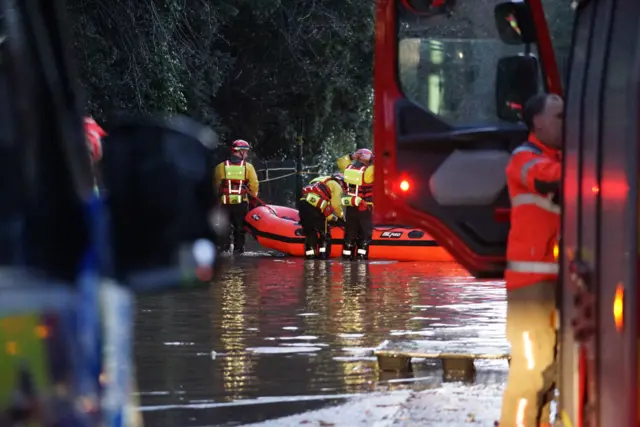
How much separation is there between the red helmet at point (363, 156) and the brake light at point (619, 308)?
18828 mm

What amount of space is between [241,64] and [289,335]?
1908 cm

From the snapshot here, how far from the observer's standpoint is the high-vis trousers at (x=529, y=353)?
703 centimetres

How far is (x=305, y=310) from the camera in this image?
14.5 m

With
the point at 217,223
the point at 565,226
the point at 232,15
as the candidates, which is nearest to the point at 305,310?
the point at 565,226

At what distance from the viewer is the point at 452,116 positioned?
8227 millimetres

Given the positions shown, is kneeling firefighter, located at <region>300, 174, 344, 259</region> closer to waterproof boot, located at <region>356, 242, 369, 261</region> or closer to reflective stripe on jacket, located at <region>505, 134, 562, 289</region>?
waterproof boot, located at <region>356, 242, 369, 261</region>

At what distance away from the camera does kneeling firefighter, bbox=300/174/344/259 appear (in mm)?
23531

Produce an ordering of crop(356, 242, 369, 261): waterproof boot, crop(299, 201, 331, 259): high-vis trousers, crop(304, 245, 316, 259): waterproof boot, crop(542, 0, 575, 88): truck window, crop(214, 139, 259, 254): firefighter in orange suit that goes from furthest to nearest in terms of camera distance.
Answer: crop(214, 139, 259, 254): firefighter in orange suit → crop(304, 245, 316, 259): waterproof boot → crop(299, 201, 331, 259): high-vis trousers → crop(356, 242, 369, 261): waterproof boot → crop(542, 0, 575, 88): truck window

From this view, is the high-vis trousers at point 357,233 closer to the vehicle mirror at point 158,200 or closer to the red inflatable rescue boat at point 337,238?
the red inflatable rescue boat at point 337,238

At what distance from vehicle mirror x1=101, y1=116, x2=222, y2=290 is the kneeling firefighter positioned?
20.9m

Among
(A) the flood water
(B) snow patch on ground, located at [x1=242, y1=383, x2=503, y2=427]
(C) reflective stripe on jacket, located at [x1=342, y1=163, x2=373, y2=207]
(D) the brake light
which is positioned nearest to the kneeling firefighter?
(C) reflective stripe on jacket, located at [x1=342, y1=163, x2=373, y2=207]

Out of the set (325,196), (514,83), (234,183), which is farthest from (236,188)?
(514,83)

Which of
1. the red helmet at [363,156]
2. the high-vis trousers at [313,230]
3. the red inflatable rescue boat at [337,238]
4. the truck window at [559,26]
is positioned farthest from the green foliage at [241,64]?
the truck window at [559,26]

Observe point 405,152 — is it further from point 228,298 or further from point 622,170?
point 228,298
